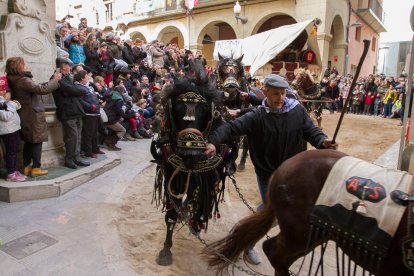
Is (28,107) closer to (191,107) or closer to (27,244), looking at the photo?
(27,244)

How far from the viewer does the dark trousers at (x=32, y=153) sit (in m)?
4.79

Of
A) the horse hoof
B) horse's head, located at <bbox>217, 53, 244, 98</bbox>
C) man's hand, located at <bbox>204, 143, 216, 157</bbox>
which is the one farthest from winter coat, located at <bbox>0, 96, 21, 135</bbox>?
man's hand, located at <bbox>204, 143, 216, 157</bbox>

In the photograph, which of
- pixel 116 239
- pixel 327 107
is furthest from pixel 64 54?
pixel 327 107

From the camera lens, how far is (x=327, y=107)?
17875 mm

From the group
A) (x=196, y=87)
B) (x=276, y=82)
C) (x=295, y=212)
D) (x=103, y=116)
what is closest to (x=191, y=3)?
(x=103, y=116)

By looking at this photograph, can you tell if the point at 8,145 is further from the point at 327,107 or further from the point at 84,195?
the point at 327,107

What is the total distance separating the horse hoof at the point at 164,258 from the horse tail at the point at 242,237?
2.02 ft

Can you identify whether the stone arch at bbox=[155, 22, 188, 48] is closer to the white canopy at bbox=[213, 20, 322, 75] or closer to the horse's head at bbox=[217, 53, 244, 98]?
the white canopy at bbox=[213, 20, 322, 75]

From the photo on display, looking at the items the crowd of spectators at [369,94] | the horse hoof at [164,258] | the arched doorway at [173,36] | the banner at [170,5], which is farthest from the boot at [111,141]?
the arched doorway at [173,36]

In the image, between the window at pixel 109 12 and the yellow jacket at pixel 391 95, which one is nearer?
the yellow jacket at pixel 391 95

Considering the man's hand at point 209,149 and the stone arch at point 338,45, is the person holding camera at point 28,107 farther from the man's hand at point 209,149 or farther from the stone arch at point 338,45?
the stone arch at point 338,45

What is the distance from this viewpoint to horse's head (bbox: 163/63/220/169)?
9.56 feet

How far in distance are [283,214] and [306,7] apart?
18716 millimetres

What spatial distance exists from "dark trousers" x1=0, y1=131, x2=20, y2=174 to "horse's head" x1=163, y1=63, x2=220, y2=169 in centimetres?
265
